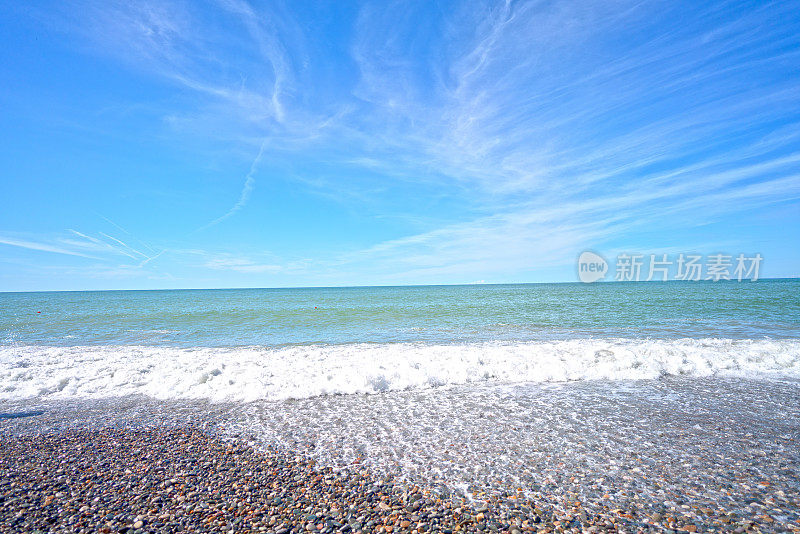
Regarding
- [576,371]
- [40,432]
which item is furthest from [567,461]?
[40,432]

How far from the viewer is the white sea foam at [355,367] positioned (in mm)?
10266

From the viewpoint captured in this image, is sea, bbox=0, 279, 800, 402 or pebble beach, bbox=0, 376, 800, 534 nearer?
pebble beach, bbox=0, 376, 800, 534

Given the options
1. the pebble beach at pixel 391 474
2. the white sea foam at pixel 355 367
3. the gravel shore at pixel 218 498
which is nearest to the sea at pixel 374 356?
the white sea foam at pixel 355 367

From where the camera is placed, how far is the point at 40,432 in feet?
24.0

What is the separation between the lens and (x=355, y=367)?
11.8 meters

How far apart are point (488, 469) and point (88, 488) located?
5511 mm

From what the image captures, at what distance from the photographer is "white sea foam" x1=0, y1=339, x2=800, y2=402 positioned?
10266mm

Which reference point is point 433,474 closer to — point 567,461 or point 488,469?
point 488,469

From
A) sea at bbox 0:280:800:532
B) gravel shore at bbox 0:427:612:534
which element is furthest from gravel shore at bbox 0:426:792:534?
sea at bbox 0:280:800:532

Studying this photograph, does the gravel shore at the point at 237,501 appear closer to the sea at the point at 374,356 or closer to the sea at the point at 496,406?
the sea at the point at 496,406

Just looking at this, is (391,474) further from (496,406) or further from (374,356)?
(374,356)

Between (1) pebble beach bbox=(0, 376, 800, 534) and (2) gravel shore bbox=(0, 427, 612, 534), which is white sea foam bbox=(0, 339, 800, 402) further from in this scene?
(2) gravel shore bbox=(0, 427, 612, 534)

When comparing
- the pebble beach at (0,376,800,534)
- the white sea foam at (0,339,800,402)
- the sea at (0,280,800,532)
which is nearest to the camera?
the pebble beach at (0,376,800,534)

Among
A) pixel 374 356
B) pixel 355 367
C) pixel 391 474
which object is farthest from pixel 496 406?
pixel 374 356
